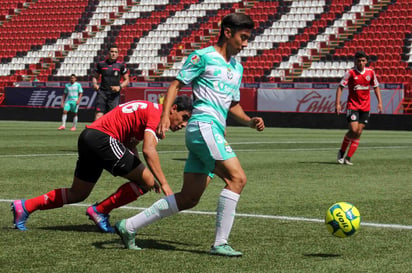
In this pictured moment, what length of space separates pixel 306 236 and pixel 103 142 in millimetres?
1897

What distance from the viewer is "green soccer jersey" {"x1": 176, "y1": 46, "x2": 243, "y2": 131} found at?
589 centimetres

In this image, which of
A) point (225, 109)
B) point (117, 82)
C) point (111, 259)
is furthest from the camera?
point (117, 82)

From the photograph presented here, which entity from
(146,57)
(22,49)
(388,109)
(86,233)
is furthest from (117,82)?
(22,49)

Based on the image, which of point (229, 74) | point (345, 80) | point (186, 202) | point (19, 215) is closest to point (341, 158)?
point (345, 80)

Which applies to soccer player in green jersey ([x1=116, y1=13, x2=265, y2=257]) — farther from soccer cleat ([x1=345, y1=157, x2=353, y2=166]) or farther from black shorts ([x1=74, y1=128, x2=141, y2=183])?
soccer cleat ([x1=345, y1=157, x2=353, y2=166])

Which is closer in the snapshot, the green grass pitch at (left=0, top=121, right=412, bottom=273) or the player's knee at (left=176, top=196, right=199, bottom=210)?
the green grass pitch at (left=0, top=121, right=412, bottom=273)

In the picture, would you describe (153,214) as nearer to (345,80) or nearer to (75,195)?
(75,195)

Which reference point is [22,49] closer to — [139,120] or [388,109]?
[388,109]

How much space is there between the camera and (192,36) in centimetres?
4262

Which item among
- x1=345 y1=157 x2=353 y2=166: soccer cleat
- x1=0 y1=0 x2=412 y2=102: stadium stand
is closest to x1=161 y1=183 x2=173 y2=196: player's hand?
x1=345 y1=157 x2=353 y2=166: soccer cleat

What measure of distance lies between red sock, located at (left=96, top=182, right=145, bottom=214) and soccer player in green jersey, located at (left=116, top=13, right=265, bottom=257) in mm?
969

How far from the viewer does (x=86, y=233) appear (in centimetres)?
690

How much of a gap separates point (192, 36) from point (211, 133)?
37.2m

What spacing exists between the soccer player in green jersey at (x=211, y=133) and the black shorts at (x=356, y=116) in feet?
32.3
